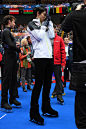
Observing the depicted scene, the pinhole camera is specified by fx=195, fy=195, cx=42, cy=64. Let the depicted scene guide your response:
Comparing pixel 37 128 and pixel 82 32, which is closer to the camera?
pixel 82 32

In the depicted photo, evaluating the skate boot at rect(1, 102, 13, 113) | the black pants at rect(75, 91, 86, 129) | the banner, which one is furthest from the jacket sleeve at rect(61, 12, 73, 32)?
the banner

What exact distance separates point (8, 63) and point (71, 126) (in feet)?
5.32

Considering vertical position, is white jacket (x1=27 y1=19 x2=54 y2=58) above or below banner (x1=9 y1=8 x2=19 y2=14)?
below

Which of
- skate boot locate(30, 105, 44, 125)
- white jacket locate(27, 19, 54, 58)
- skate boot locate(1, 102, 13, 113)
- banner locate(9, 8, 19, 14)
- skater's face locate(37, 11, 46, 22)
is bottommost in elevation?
skate boot locate(1, 102, 13, 113)

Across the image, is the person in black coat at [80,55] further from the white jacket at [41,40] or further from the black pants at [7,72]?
the black pants at [7,72]

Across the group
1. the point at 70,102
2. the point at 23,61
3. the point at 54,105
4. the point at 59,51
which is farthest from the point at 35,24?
the point at 23,61

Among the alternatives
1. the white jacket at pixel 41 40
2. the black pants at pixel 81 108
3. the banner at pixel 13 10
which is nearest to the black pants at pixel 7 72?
the white jacket at pixel 41 40

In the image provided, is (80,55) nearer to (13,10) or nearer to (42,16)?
(42,16)

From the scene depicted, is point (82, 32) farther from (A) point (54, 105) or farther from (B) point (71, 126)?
(A) point (54, 105)

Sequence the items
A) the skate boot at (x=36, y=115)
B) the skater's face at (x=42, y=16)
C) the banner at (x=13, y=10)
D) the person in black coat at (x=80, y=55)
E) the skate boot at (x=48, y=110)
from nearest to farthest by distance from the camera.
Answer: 1. the person in black coat at (x=80, y=55)
2. the skate boot at (x=36, y=115)
3. the skater's face at (x=42, y=16)
4. the skate boot at (x=48, y=110)
5. the banner at (x=13, y=10)

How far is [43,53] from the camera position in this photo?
9.89ft

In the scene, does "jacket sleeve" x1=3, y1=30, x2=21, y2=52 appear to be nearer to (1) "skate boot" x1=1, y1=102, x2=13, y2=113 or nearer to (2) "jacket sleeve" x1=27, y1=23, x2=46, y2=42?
(2) "jacket sleeve" x1=27, y1=23, x2=46, y2=42

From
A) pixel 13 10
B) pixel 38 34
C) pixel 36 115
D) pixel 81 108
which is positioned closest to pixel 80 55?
pixel 81 108

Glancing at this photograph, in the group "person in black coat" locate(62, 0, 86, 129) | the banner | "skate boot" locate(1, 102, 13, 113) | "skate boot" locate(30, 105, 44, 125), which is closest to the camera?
"person in black coat" locate(62, 0, 86, 129)
